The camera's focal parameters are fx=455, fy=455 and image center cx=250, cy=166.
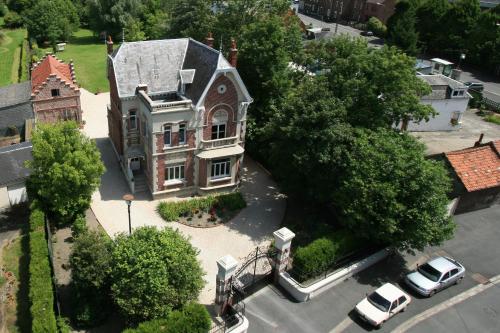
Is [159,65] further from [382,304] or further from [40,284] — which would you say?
[382,304]

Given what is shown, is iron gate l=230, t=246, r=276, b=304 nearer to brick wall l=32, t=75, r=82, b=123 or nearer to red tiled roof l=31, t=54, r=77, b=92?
brick wall l=32, t=75, r=82, b=123

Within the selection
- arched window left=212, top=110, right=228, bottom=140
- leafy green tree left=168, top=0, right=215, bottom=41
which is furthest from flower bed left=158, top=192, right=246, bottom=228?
leafy green tree left=168, top=0, right=215, bottom=41

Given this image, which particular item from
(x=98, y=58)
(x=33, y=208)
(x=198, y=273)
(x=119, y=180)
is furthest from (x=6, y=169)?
(x=98, y=58)

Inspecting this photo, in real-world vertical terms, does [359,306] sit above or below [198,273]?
below

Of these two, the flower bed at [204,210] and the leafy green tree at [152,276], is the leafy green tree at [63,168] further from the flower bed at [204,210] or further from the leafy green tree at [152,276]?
the leafy green tree at [152,276]

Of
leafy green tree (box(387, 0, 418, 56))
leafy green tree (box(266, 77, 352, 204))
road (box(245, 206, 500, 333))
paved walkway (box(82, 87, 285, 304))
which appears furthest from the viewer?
leafy green tree (box(387, 0, 418, 56))

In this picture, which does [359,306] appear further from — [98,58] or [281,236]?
[98,58]
